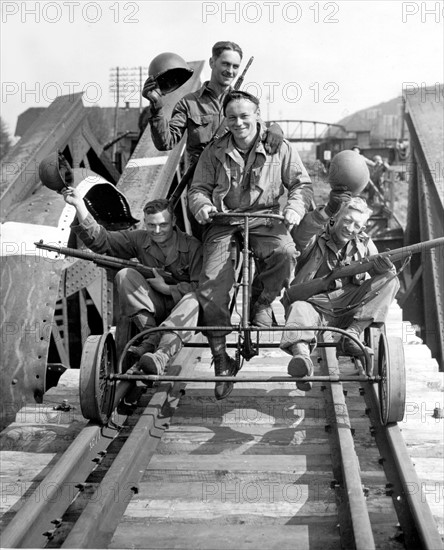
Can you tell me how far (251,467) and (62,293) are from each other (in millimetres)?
4303

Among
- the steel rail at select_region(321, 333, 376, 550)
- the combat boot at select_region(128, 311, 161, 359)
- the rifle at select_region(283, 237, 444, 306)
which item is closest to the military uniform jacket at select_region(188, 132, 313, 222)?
the rifle at select_region(283, 237, 444, 306)

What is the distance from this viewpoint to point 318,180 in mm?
29734

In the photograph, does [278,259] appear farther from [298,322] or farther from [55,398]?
[55,398]

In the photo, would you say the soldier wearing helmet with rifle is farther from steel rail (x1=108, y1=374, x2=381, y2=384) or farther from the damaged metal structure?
steel rail (x1=108, y1=374, x2=381, y2=384)

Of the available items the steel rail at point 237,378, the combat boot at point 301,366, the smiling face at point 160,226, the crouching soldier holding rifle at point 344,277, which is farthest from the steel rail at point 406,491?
the smiling face at point 160,226

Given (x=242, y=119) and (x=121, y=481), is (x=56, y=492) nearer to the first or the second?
(x=121, y=481)

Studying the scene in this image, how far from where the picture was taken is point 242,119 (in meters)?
5.34

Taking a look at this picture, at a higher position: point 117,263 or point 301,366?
point 117,263

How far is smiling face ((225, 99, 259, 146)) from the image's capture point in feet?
17.4

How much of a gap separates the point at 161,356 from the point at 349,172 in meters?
1.67

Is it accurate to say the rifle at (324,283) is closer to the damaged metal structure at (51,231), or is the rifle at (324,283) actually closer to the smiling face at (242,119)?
the smiling face at (242,119)

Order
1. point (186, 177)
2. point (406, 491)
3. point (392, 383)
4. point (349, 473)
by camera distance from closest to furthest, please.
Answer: point (406, 491) → point (349, 473) → point (392, 383) → point (186, 177)

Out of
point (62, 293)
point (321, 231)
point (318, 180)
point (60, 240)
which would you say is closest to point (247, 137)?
point (321, 231)

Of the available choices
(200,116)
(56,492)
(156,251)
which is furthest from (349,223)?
(56,492)
